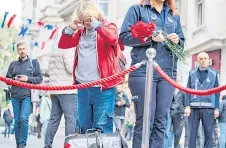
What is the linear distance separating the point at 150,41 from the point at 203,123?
363 centimetres

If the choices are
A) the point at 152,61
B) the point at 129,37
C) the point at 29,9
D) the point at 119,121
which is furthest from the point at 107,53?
the point at 29,9

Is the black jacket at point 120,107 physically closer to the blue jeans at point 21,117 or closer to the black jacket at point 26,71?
the black jacket at point 26,71

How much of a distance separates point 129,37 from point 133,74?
38 cm

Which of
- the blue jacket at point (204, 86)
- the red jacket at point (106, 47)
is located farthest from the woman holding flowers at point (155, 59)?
the blue jacket at point (204, 86)

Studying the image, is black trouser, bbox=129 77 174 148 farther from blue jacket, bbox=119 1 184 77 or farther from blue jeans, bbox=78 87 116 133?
blue jeans, bbox=78 87 116 133

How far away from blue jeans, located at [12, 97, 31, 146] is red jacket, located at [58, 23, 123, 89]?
8.06ft

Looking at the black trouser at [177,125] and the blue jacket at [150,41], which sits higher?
the blue jacket at [150,41]

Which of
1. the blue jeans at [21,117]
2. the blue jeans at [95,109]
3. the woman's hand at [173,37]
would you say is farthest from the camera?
the blue jeans at [21,117]

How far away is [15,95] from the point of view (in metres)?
8.77

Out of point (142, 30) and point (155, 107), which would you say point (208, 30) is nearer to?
point (155, 107)

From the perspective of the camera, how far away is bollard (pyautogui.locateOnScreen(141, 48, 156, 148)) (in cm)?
529

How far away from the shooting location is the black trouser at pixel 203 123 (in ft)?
29.5

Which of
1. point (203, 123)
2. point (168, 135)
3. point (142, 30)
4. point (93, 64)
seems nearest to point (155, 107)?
point (142, 30)

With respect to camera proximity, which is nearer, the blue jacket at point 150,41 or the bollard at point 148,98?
the bollard at point 148,98
